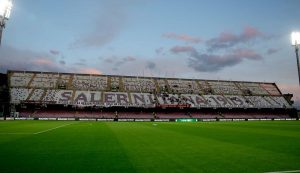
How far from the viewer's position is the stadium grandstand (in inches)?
2462

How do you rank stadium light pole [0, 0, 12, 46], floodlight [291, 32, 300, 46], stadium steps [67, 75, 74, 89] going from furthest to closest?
stadium steps [67, 75, 74, 89] < floodlight [291, 32, 300, 46] < stadium light pole [0, 0, 12, 46]

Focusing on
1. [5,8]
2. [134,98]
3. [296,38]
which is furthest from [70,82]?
[296,38]

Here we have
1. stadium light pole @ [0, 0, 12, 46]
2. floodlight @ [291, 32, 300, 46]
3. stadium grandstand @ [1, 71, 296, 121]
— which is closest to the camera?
stadium light pole @ [0, 0, 12, 46]

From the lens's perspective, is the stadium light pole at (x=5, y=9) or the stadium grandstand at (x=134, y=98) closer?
the stadium light pole at (x=5, y=9)

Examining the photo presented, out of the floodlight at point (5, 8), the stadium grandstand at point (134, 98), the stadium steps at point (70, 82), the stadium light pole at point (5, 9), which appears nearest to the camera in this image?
the stadium light pole at point (5, 9)

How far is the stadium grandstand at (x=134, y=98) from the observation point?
62531 millimetres

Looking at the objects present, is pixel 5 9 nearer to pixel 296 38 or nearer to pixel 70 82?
pixel 296 38

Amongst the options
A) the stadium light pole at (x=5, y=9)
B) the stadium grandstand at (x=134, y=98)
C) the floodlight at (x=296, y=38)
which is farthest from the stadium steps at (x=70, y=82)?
the floodlight at (x=296, y=38)

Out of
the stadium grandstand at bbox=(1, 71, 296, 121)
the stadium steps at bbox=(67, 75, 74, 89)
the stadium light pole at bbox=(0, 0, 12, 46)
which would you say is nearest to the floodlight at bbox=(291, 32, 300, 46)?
the stadium light pole at bbox=(0, 0, 12, 46)

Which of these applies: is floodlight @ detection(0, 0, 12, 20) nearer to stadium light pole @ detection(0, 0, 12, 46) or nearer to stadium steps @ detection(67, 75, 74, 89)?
stadium light pole @ detection(0, 0, 12, 46)

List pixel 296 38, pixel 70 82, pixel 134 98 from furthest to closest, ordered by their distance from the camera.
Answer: pixel 70 82, pixel 134 98, pixel 296 38

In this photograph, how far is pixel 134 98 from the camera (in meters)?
69.1

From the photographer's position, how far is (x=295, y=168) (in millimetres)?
6703

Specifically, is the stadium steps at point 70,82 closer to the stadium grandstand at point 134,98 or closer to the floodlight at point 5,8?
the stadium grandstand at point 134,98
